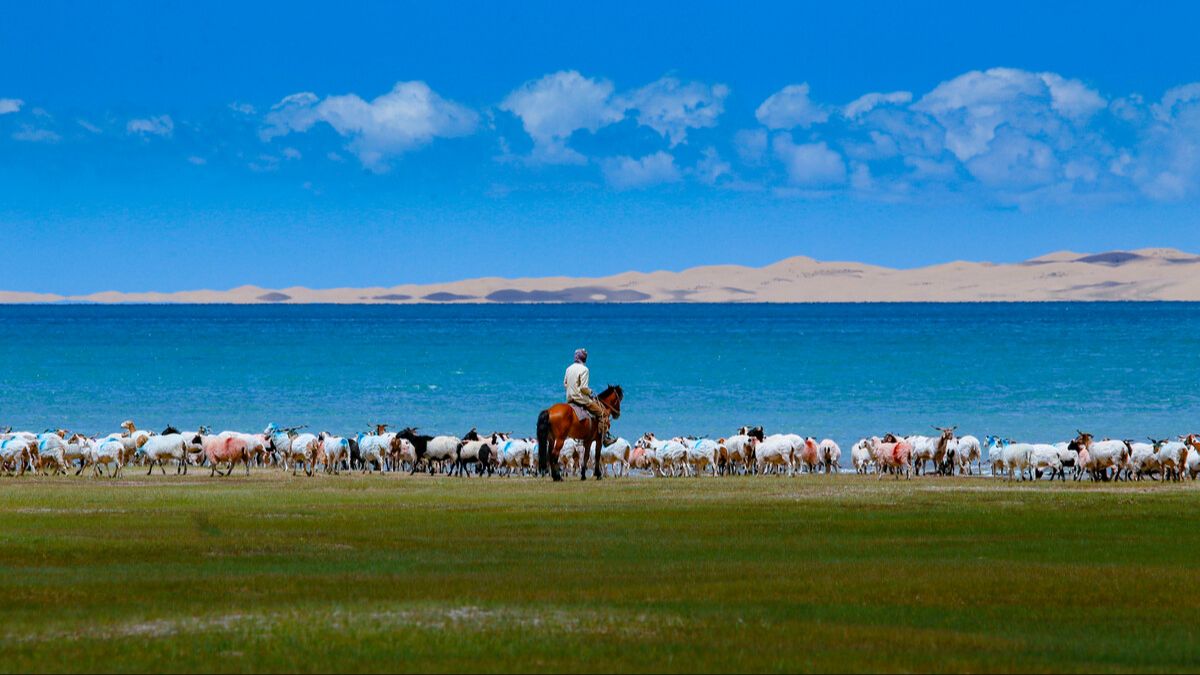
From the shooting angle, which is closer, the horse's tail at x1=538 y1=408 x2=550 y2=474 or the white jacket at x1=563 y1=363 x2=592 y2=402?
the white jacket at x1=563 y1=363 x2=592 y2=402

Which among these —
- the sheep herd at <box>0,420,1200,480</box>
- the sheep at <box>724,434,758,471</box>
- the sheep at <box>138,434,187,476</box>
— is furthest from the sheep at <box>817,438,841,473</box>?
the sheep at <box>138,434,187,476</box>

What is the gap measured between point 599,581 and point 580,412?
16653 mm

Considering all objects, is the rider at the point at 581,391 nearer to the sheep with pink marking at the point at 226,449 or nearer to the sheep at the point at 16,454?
the sheep with pink marking at the point at 226,449

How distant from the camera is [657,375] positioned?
336 feet

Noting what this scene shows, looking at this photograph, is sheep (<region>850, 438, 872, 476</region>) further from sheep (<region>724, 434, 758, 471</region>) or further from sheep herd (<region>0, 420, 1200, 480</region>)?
sheep (<region>724, 434, 758, 471</region>)

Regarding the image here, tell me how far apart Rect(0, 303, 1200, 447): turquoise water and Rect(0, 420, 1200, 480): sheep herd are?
17.6 metres

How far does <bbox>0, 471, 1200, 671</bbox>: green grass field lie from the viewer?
12.8 m

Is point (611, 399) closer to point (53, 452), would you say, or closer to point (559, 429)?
point (559, 429)

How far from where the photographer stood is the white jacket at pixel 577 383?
33.0 m

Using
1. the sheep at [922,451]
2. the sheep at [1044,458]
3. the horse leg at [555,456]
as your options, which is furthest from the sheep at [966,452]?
the horse leg at [555,456]

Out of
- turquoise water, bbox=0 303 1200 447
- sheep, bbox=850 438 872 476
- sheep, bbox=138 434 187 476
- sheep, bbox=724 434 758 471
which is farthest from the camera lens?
turquoise water, bbox=0 303 1200 447

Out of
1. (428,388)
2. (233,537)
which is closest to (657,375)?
(428,388)

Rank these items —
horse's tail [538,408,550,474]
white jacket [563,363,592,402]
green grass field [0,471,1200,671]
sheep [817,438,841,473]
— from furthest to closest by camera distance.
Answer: sheep [817,438,841,473]
horse's tail [538,408,550,474]
white jacket [563,363,592,402]
green grass field [0,471,1200,671]

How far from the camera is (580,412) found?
33.5 meters
